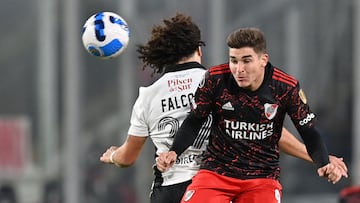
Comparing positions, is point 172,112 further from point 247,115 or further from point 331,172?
point 331,172

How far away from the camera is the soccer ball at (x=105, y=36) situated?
711 centimetres

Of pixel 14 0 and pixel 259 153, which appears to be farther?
pixel 14 0

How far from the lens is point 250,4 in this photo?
43.2ft

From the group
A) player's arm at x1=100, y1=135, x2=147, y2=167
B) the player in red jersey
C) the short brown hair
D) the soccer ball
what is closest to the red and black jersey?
the player in red jersey

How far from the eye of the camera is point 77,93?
1288cm

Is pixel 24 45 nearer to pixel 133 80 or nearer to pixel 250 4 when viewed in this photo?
pixel 133 80

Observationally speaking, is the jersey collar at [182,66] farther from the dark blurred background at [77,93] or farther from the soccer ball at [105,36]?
the dark blurred background at [77,93]

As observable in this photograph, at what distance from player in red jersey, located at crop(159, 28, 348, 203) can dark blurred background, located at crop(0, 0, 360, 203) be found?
20.2 ft

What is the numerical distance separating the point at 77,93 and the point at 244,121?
6.57 meters

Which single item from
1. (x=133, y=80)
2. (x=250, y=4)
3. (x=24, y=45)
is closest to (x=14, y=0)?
(x=24, y=45)

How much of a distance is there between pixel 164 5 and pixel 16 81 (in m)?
1.66

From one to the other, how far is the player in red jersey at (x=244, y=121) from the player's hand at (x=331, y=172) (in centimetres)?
7

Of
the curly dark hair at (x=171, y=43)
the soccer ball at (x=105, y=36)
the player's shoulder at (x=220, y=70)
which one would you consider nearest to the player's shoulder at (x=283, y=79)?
the player's shoulder at (x=220, y=70)

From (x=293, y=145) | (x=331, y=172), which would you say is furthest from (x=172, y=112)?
(x=331, y=172)
